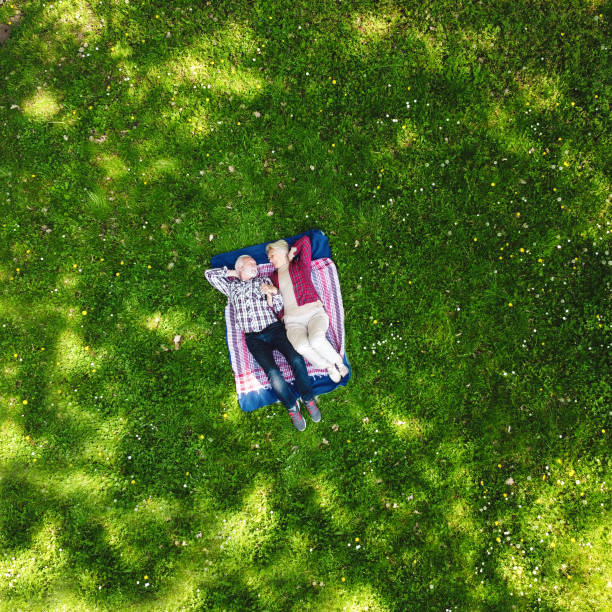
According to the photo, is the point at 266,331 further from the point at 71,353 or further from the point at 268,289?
the point at 71,353

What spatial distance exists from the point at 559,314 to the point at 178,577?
7183 mm

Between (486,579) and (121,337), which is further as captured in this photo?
(121,337)

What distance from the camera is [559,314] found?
6027mm

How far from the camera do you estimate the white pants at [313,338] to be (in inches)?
207

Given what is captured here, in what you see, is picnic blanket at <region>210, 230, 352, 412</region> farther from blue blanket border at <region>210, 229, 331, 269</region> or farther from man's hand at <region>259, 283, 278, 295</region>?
man's hand at <region>259, 283, 278, 295</region>

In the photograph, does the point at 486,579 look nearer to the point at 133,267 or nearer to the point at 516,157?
the point at 516,157

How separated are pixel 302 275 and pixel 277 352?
137 centimetres

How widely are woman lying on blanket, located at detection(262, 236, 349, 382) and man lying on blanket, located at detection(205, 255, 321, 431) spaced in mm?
151

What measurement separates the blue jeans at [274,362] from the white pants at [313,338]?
0.16 meters

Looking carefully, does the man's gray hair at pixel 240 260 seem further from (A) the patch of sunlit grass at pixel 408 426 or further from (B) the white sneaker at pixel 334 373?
(A) the patch of sunlit grass at pixel 408 426

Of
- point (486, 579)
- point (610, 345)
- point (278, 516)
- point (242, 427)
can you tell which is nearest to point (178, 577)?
point (278, 516)

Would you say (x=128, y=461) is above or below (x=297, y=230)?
below

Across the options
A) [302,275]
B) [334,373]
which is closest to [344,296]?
[302,275]

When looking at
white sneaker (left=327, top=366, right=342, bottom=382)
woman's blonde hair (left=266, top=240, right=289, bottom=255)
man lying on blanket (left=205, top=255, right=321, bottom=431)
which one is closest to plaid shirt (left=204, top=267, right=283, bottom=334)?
man lying on blanket (left=205, top=255, right=321, bottom=431)
